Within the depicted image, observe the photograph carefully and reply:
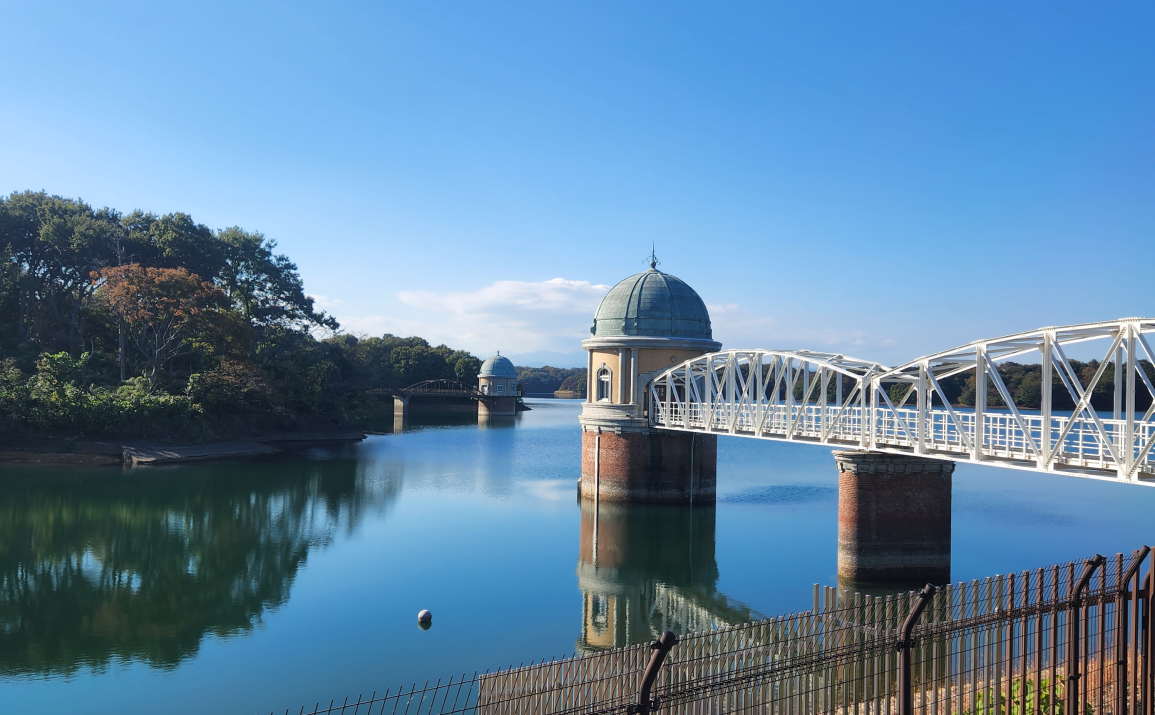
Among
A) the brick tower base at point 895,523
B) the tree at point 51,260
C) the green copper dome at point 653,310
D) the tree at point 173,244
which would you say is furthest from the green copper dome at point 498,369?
the brick tower base at point 895,523

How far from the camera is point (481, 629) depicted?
64.5 feet

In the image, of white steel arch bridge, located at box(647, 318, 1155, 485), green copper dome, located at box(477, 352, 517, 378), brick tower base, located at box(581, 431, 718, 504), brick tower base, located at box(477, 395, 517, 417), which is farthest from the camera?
green copper dome, located at box(477, 352, 517, 378)

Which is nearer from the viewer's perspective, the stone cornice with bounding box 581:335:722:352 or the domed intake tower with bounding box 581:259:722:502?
the domed intake tower with bounding box 581:259:722:502

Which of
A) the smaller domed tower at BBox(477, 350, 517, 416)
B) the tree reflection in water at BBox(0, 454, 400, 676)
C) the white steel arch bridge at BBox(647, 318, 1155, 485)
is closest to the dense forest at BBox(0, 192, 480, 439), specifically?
the tree reflection in water at BBox(0, 454, 400, 676)

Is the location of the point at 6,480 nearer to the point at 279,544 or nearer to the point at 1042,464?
the point at 279,544

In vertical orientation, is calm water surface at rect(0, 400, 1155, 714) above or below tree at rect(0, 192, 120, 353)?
below

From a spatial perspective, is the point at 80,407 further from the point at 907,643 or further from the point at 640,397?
the point at 907,643

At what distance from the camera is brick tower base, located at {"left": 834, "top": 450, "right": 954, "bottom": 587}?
24.2 metres

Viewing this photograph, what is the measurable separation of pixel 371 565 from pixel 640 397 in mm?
15990

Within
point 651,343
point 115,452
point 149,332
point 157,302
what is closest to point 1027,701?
point 651,343

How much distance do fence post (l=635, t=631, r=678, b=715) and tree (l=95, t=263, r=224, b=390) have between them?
174 feet

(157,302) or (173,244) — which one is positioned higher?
(173,244)

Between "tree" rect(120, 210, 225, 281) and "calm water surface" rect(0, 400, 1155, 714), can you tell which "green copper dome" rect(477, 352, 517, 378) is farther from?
"calm water surface" rect(0, 400, 1155, 714)

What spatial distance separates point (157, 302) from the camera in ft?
175
